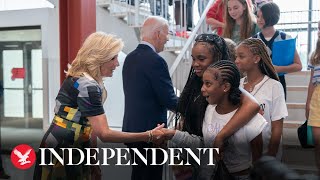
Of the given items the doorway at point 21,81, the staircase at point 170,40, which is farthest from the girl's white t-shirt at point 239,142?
the doorway at point 21,81

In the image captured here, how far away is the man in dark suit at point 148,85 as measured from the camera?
1488 mm

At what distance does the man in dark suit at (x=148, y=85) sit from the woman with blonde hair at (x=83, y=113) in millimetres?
311

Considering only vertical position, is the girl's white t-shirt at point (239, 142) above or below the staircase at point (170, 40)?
below

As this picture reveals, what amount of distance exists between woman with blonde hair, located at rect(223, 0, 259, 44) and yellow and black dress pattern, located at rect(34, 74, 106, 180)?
0.97 meters

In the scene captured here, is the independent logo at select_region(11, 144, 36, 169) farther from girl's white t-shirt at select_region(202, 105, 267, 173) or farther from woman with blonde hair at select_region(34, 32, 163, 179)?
girl's white t-shirt at select_region(202, 105, 267, 173)

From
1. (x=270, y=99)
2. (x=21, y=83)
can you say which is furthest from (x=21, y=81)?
(x=270, y=99)

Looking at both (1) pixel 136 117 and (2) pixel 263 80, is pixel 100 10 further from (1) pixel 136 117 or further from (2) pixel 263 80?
(2) pixel 263 80

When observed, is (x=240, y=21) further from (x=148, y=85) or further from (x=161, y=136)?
(x=161, y=136)

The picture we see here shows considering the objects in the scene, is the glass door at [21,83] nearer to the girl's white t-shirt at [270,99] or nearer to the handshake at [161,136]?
the handshake at [161,136]

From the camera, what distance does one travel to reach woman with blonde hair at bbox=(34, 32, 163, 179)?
116 centimetres

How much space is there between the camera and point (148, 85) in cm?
Result: 152

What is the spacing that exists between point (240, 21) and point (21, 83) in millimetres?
2307

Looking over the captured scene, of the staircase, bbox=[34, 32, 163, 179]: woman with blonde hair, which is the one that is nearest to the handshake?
bbox=[34, 32, 163, 179]: woman with blonde hair

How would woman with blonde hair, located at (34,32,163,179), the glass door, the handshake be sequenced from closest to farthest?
the handshake → woman with blonde hair, located at (34,32,163,179) → the glass door
